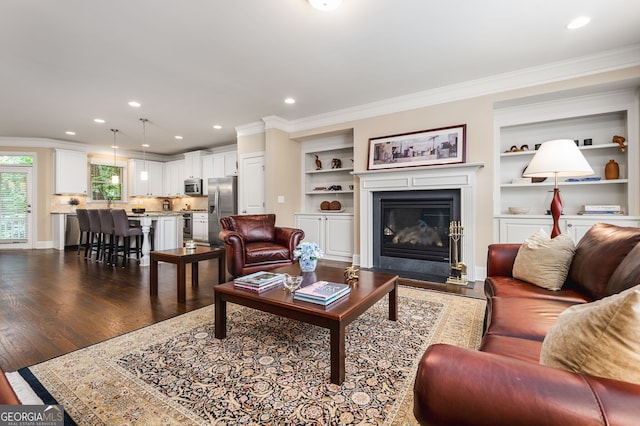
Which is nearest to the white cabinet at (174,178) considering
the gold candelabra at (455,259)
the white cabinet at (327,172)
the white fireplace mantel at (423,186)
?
the white cabinet at (327,172)

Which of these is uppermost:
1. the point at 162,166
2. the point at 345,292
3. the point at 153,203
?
the point at 162,166

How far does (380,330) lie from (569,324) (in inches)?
62.0

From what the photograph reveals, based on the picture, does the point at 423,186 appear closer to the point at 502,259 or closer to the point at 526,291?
the point at 502,259

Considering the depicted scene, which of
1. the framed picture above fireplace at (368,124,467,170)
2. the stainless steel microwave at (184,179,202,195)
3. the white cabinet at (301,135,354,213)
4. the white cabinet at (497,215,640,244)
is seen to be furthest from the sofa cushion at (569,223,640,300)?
the stainless steel microwave at (184,179,202,195)

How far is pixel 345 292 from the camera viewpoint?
74.0 inches

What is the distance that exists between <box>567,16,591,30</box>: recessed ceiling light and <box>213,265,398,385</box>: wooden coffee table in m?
2.77

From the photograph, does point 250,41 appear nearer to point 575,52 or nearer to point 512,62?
point 512,62

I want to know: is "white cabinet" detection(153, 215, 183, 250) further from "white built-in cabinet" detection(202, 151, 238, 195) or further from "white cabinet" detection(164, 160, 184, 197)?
"white cabinet" detection(164, 160, 184, 197)

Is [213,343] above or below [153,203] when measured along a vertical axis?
below

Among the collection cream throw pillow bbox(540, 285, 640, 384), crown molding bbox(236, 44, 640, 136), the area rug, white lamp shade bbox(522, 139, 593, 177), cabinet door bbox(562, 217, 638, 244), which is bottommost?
the area rug

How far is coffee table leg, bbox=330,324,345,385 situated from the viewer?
1.53 meters

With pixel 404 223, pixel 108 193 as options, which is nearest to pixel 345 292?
pixel 404 223

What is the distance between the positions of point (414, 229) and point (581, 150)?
221 centimetres

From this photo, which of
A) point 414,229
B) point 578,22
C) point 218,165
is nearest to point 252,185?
point 218,165
